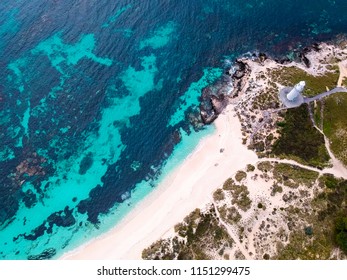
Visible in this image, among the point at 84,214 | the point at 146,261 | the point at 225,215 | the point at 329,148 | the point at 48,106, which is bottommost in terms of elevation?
the point at 329,148

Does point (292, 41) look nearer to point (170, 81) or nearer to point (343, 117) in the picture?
point (343, 117)

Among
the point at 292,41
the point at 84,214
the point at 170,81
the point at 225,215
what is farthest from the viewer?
the point at 292,41

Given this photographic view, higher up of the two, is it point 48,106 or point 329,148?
point 48,106

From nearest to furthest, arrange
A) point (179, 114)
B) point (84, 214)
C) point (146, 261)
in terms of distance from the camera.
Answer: point (146, 261) → point (84, 214) → point (179, 114)

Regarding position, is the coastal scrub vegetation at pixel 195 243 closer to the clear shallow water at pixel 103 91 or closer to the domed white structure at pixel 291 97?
the clear shallow water at pixel 103 91

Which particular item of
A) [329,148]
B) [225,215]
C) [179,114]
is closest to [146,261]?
[225,215]

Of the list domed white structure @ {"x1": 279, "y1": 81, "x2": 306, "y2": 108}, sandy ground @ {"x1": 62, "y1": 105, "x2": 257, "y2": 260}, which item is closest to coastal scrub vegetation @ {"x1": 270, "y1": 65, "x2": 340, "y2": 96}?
domed white structure @ {"x1": 279, "y1": 81, "x2": 306, "y2": 108}

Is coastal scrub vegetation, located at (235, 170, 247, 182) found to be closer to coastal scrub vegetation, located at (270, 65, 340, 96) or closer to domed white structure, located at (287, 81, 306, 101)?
domed white structure, located at (287, 81, 306, 101)

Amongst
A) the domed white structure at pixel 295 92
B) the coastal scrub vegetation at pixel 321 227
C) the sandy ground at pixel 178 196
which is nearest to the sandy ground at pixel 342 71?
the domed white structure at pixel 295 92
